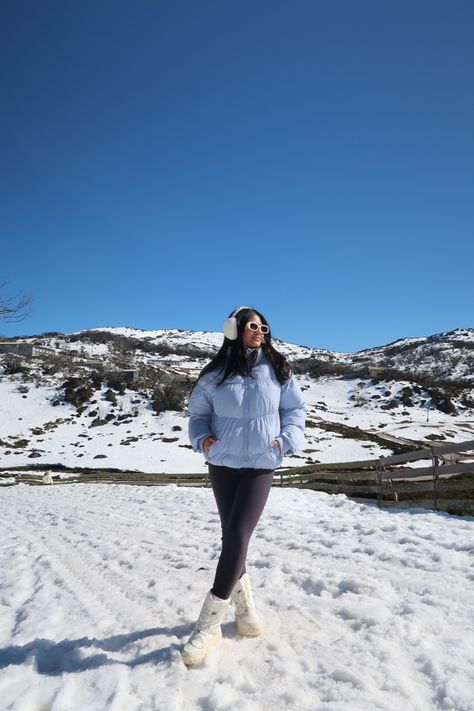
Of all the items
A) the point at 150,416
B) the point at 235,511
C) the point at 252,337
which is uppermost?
the point at 252,337

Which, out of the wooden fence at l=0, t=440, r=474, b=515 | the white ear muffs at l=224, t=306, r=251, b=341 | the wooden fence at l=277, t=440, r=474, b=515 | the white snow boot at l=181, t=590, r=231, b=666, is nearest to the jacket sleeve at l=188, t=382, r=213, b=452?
the white ear muffs at l=224, t=306, r=251, b=341

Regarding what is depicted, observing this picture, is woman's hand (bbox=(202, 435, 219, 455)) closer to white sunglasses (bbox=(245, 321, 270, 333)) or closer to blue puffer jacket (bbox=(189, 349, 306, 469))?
blue puffer jacket (bbox=(189, 349, 306, 469))

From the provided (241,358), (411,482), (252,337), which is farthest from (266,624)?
(411,482)

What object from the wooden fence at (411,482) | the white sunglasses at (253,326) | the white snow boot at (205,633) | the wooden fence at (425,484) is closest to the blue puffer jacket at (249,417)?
the white sunglasses at (253,326)

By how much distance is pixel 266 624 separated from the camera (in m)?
2.99

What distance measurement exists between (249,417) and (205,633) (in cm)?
129

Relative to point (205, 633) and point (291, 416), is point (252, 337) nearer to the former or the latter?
point (291, 416)

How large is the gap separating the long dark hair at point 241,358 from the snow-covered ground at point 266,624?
5.52 feet

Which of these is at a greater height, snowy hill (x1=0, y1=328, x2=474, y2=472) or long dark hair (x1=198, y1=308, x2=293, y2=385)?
long dark hair (x1=198, y1=308, x2=293, y2=385)

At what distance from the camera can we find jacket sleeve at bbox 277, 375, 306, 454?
9.26 ft

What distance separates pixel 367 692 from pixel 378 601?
1171mm

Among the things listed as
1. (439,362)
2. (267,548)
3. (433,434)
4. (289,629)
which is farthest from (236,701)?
(439,362)

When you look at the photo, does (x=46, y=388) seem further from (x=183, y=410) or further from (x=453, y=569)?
(x=453, y=569)

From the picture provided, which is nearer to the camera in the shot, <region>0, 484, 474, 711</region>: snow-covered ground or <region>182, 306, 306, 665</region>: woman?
<region>0, 484, 474, 711</region>: snow-covered ground
